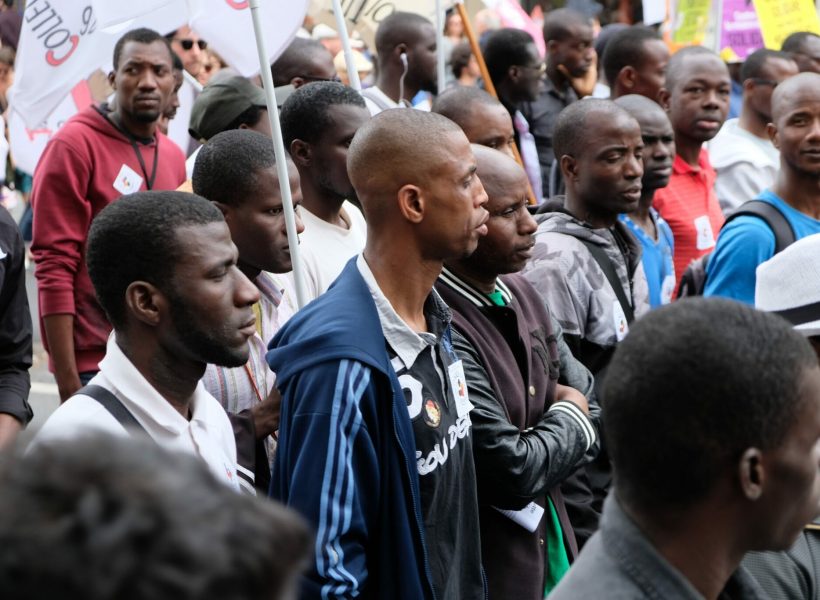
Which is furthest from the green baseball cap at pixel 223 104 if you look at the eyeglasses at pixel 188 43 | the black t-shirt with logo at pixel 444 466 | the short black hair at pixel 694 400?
the eyeglasses at pixel 188 43

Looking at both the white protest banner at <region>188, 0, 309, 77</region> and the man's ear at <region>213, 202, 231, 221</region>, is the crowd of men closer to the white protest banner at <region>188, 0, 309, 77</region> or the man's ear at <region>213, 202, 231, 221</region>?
the man's ear at <region>213, 202, 231, 221</region>

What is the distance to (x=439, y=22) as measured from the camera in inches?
266

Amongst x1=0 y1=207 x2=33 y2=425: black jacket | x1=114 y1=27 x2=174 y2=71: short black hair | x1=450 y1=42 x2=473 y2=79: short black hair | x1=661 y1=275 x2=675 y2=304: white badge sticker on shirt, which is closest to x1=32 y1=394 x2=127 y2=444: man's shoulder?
x1=0 y1=207 x2=33 y2=425: black jacket

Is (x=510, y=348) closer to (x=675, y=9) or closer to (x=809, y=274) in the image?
(x=809, y=274)

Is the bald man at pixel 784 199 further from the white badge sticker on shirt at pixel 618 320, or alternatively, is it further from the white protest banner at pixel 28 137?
the white protest banner at pixel 28 137

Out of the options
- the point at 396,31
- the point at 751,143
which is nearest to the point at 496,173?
the point at 751,143

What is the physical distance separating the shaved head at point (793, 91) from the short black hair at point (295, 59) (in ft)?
7.90

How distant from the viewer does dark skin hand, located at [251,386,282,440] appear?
3322mm

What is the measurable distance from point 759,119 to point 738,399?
20.1ft

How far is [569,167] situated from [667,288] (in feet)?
2.55

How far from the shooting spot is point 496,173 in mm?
3904

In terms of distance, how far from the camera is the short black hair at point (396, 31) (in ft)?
25.7

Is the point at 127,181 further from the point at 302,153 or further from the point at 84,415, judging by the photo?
the point at 84,415

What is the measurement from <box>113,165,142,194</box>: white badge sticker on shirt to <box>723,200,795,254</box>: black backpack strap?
101 inches
